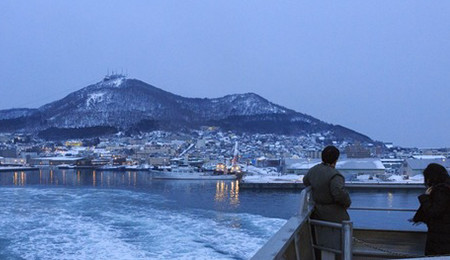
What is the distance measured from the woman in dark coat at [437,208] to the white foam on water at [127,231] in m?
9.31

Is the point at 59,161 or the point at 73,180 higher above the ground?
the point at 59,161

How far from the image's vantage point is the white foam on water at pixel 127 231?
38.9ft

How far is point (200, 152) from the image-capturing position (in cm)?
10912

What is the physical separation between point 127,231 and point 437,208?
44.3ft

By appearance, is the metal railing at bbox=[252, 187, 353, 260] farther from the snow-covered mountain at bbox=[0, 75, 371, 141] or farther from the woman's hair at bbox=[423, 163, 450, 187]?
the snow-covered mountain at bbox=[0, 75, 371, 141]

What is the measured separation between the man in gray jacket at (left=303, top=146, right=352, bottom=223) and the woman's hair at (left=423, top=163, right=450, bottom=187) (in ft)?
1.53

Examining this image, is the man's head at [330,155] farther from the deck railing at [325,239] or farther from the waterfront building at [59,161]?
the waterfront building at [59,161]

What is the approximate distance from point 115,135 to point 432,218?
14907cm

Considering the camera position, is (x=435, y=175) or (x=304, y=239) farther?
(x=304, y=239)

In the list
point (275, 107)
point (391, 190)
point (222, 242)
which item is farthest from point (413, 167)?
point (275, 107)

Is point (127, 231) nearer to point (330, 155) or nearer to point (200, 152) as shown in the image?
point (330, 155)

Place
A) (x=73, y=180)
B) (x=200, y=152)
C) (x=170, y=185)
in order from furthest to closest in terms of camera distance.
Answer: (x=200, y=152)
(x=73, y=180)
(x=170, y=185)

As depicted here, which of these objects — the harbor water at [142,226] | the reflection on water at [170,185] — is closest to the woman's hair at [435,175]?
the harbor water at [142,226]

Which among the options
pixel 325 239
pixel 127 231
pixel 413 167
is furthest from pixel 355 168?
pixel 325 239
